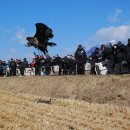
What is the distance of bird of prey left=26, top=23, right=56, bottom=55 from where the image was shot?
37062 mm

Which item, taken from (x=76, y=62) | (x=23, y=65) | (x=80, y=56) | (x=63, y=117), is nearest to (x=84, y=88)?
(x=80, y=56)

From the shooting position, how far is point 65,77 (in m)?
28.5

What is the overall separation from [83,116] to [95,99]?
645cm

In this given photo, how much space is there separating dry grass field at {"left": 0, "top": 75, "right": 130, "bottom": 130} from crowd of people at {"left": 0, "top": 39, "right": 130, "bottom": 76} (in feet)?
6.56

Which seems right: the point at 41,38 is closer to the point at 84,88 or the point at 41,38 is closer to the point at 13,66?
the point at 13,66

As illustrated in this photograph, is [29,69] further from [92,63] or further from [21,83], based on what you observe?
[92,63]

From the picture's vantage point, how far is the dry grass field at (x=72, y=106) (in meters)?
14.3

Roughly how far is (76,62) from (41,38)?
7.86m

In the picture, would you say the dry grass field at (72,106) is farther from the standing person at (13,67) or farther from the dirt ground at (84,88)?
the standing person at (13,67)

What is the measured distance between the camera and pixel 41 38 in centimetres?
3775

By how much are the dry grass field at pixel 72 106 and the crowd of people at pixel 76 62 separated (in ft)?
6.56

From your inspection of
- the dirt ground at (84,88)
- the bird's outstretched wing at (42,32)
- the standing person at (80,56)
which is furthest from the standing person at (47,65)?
the standing person at (80,56)

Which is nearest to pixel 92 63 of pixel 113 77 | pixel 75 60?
pixel 75 60

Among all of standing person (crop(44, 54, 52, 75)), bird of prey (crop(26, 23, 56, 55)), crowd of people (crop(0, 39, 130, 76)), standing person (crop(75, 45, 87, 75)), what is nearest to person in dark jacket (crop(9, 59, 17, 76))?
crowd of people (crop(0, 39, 130, 76))
